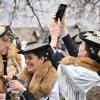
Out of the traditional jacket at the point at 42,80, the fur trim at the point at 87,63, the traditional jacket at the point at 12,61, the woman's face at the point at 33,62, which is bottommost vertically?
the traditional jacket at the point at 12,61

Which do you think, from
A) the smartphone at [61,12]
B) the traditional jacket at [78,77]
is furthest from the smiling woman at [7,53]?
the traditional jacket at [78,77]

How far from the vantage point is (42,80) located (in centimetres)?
679

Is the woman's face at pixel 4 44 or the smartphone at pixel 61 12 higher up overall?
the smartphone at pixel 61 12

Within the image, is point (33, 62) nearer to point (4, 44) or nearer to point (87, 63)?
point (87, 63)

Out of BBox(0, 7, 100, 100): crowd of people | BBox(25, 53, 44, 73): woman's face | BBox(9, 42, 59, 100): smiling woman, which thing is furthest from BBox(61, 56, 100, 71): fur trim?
BBox(25, 53, 44, 73): woman's face

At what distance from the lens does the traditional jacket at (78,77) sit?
5.68m

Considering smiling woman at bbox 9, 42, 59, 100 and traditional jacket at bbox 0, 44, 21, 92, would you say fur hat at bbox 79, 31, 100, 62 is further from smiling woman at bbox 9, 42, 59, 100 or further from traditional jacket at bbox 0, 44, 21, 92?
traditional jacket at bbox 0, 44, 21, 92

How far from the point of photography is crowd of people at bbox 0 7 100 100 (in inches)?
225

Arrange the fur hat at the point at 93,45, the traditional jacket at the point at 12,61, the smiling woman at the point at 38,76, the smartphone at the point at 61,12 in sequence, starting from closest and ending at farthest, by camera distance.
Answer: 1. the fur hat at the point at 93,45
2. the smiling woman at the point at 38,76
3. the smartphone at the point at 61,12
4. the traditional jacket at the point at 12,61

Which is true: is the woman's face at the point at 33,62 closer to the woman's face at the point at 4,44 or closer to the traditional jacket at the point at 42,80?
the traditional jacket at the point at 42,80

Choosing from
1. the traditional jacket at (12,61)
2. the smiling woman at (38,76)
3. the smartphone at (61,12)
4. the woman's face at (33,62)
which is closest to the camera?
the smiling woman at (38,76)

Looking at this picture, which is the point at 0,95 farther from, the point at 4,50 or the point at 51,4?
the point at 51,4

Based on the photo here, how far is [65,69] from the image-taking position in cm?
591

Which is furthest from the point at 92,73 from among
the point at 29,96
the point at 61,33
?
the point at 61,33
